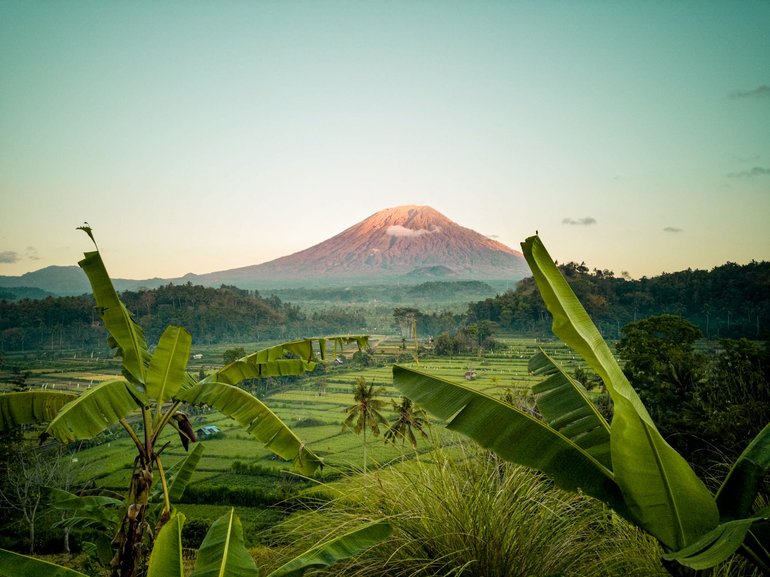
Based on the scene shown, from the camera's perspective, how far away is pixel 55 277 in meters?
95.1

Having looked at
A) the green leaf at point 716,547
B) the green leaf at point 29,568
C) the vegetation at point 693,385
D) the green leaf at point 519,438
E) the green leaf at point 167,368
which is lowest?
the vegetation at point 693,385

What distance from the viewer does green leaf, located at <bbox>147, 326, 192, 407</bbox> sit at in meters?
3.21

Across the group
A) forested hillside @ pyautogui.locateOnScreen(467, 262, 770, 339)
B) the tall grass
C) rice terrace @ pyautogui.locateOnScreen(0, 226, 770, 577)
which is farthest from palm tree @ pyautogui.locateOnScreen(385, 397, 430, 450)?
forested hillside @ pyautogui.locateOnScreen(467, 262, 770, 339)

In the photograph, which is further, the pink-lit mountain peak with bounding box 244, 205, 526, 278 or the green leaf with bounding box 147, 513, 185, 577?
the pink-lit mountain peak with bounding box 244, 205, 526, 278

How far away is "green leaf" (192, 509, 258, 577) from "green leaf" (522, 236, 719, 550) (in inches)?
60.9

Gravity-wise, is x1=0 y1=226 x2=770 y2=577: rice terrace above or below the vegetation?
above

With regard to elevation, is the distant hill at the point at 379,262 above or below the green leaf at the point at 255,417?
above

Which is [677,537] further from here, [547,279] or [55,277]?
[55,277]

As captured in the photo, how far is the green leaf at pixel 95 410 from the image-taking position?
96.8 inches

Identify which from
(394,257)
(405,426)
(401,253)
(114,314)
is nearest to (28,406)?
(114,314)

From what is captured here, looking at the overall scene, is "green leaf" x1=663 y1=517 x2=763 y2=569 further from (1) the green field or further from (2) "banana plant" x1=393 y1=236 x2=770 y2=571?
(1) the green field

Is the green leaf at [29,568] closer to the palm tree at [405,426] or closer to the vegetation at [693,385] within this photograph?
the palm tree at [405,426]

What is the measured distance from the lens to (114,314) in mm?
3365

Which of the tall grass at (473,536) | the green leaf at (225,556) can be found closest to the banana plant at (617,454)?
the tall grass at (473,536)
